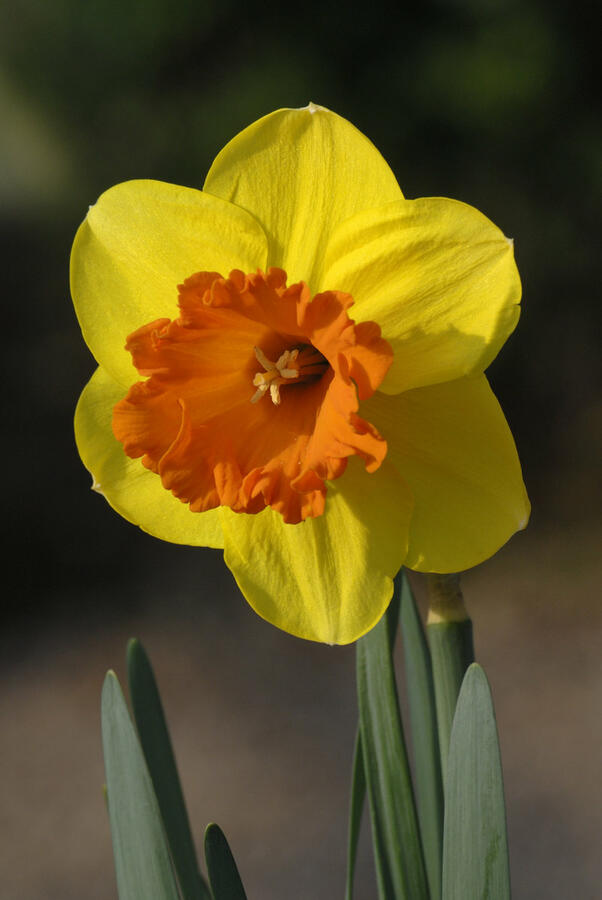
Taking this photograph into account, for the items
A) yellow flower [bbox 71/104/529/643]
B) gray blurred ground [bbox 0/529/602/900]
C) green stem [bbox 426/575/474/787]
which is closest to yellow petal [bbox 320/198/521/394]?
yellow flower [bbox 71/104/529/643]

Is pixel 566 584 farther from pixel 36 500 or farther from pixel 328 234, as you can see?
pixel 328 234

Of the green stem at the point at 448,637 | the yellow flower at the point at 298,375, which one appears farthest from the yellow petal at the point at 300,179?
the green stem at the point at 448,637

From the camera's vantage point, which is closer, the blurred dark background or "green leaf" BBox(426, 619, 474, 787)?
"green leaf" BBox(426, 619, 474, 787)

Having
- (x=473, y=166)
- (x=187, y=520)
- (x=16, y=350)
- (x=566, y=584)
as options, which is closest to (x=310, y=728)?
(x=566, y=584)

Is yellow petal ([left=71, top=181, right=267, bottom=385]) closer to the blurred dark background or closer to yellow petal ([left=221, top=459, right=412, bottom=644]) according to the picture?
yellow petal ([left=221, top=459, right=412, bottom=644])

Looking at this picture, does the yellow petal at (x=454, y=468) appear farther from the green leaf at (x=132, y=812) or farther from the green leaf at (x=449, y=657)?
the green leaf at (x=132, y=812)

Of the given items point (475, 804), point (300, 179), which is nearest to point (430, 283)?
point (300, 179)
